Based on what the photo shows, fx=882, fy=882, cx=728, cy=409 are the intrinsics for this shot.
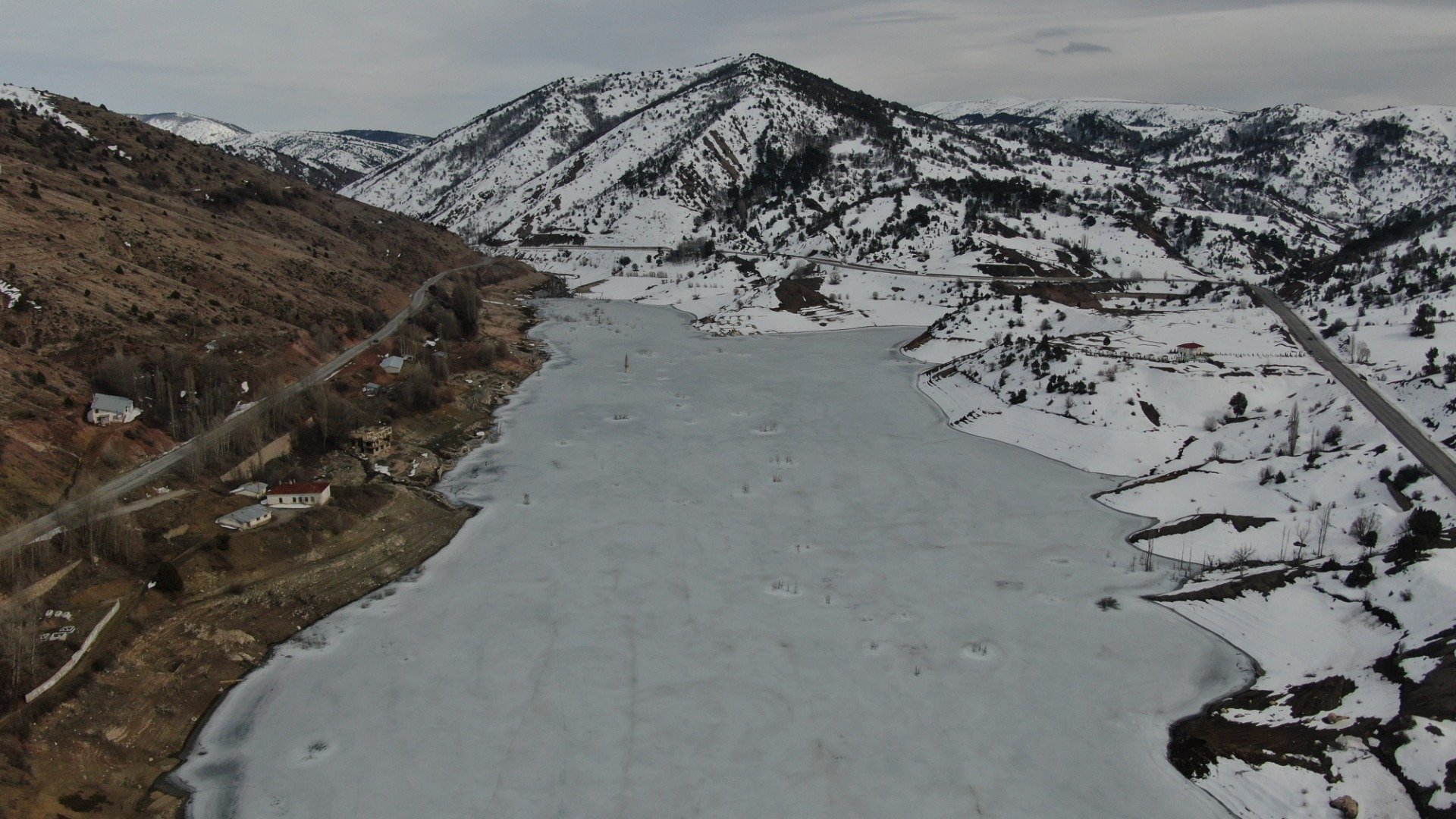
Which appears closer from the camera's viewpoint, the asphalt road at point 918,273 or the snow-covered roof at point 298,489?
the snow-covered roof at point 298,489

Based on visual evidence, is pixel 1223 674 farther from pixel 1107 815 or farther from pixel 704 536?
pixel 704 536

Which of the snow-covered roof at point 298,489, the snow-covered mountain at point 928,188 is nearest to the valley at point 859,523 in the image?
the snow-covered roof at point 298,489

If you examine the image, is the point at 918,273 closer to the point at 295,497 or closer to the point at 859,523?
the point at 859,523

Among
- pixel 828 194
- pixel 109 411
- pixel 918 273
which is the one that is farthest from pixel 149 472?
pixel 828 194

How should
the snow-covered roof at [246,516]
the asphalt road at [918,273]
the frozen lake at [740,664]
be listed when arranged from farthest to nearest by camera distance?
1. the asphalt road at [918,273]
2. the snow-covered roof at [246,516]
3. the frozen lake at [740,664]

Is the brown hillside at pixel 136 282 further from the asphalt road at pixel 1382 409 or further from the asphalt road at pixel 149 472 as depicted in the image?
the asphalt road at pixel 1382 409

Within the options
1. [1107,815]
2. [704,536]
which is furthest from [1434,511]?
[704,536]

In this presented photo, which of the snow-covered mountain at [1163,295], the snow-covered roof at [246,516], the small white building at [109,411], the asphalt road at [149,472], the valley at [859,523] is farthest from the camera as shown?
the small white building at [109,411]

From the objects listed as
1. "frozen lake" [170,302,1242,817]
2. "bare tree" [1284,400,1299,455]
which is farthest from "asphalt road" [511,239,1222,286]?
"frozen lake" [170,302,1242,817]
